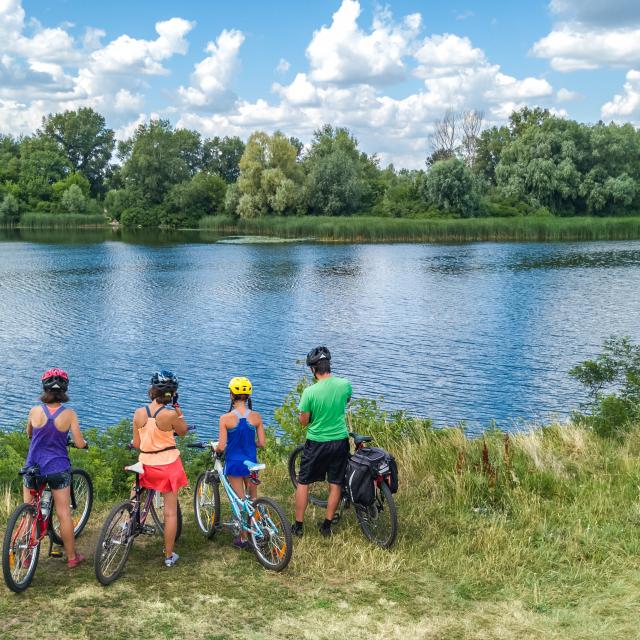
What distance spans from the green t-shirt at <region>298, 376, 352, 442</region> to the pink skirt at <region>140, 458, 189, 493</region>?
1392 mm

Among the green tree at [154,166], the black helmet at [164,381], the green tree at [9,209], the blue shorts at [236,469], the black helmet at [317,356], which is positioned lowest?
the blue shorts at [236,469]

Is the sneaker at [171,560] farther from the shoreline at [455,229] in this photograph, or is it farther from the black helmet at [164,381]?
the shoreline at [455,229]

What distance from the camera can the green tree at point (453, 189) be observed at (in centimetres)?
8300

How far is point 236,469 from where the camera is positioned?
745 cm

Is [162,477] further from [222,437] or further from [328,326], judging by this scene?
[328,326]

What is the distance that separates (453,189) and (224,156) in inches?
2352

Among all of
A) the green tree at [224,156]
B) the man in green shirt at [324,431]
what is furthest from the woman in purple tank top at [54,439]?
the green tree at [224,156]

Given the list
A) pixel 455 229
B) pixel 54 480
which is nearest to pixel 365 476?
pixel 54 480

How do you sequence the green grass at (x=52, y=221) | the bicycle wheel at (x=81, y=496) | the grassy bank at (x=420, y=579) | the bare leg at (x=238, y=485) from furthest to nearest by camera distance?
the green grass at (x=52, y=221), the bicycle wheel at (x=81, y=496), the bare leg at (x=238, y=485), the grassy bank at (x=420, y=579)

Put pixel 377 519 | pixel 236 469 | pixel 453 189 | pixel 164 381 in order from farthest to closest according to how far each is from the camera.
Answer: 1. pixel 453 189
2. pixel 377 519
3. pixel 236 469
4. pixel 164 381

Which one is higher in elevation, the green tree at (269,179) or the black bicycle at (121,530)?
the green tree at (269,179)

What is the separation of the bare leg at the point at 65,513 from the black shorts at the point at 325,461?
2.28 metres

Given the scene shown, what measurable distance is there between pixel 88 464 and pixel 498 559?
5.41m

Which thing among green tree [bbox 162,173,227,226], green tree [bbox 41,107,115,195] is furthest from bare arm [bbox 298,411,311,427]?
green tree [bbox 41,107,115,195]
